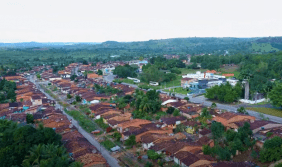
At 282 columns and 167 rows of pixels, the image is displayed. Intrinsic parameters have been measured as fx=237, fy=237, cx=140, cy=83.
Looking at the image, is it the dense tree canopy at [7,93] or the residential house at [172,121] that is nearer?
the residential house at [172,121]

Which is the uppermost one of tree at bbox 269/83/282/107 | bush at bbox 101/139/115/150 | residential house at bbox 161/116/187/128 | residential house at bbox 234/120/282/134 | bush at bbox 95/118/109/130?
tree at bbox 269/83/282/107

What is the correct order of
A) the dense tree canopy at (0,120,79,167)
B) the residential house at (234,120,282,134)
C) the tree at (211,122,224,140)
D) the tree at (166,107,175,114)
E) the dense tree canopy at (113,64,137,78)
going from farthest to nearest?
the dense tree canopy at (113,64,137,78) < the tree at (166,107,175,114) < the residential house at (234,120,282,134) < the tree at (211,122,224,140) < the dense tree canopy at (0,120,79,167)

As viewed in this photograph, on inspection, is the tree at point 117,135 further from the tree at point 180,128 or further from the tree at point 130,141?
the tree at point 180,128

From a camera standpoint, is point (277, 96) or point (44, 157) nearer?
point (44, 157)

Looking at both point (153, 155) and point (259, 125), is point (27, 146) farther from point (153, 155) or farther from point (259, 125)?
point (259, 125)

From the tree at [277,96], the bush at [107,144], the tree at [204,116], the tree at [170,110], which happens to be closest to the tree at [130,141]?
the bush at [107,144]

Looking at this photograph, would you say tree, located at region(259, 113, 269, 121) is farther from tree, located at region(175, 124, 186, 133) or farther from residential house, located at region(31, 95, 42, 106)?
residential house, located at region(31, 95, 42, 106)

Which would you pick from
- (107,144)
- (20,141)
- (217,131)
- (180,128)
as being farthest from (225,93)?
(20,141)

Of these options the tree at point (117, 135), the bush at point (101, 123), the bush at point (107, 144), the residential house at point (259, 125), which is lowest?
the bush at point (107, 144)

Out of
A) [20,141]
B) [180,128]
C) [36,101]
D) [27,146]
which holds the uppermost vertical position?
[20,141]

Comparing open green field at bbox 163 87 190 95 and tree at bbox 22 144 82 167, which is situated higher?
tree at bbox 22 144 82 167

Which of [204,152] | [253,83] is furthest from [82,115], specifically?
[253,83]

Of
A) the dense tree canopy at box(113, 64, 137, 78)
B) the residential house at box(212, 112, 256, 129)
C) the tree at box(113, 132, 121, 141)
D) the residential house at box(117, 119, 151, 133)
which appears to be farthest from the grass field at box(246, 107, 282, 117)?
the dense tree canopy at box(113, 64, 137, 78)
